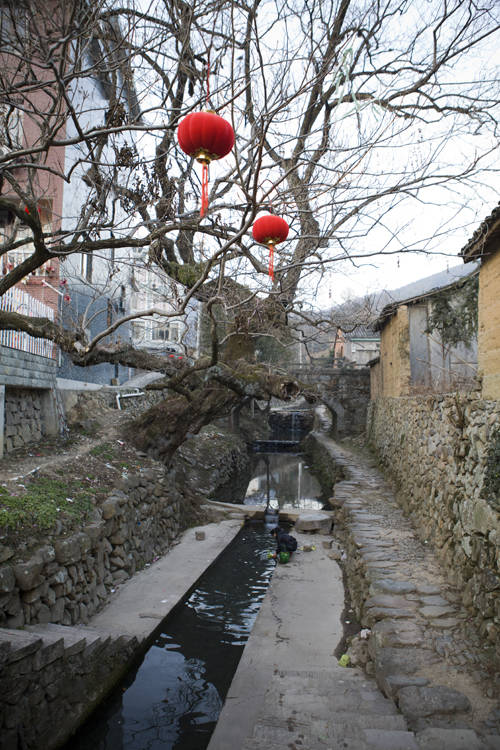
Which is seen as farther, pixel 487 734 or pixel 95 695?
pixel 95 695

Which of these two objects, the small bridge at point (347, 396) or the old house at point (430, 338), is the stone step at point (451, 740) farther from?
the small bridge at point (347, 396)

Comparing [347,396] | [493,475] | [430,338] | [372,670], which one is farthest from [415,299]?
[347,396]

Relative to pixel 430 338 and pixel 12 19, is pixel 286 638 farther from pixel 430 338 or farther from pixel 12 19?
pixel 430 338

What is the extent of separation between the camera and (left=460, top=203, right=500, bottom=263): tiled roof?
4613 mm

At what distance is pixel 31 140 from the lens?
35.3ft

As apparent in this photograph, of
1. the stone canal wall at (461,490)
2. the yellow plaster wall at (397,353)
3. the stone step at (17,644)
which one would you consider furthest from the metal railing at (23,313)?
the yellow plaster wall at (397,353)

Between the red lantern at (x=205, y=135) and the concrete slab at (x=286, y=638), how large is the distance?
4.63 metres

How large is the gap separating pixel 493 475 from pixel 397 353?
768 centimetres

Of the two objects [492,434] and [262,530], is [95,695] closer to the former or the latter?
[492,434]

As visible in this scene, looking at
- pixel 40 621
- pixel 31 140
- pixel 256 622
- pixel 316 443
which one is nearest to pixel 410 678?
pixel 256 622

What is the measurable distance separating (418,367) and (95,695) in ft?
31.2

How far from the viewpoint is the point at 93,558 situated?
20.9 ft

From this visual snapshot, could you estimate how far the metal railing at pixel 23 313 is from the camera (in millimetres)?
8438

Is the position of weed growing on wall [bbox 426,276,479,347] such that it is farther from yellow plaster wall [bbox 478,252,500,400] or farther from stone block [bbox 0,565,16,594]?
stone block [bbox 0,565,16,594]
